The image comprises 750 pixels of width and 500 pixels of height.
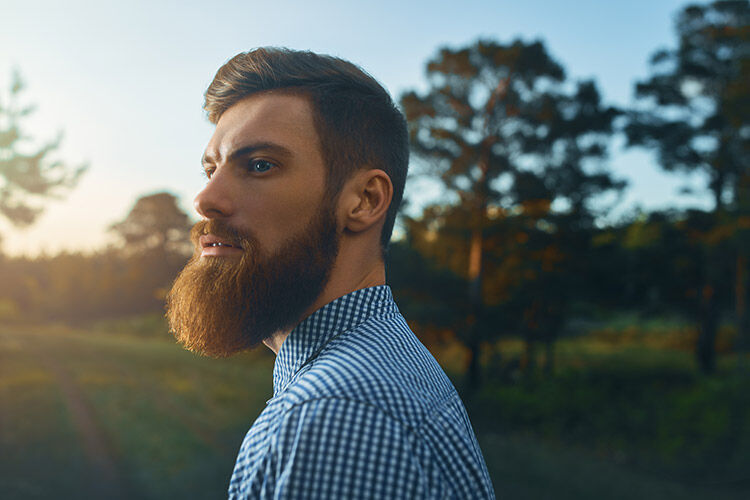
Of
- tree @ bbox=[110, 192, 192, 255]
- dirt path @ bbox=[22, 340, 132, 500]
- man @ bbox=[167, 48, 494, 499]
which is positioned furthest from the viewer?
tree @ bbox=[110, 192, 192, 255]

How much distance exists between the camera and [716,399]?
34.6ft

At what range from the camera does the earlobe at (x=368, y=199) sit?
1.25 metres

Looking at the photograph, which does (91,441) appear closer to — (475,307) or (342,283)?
(342,283)

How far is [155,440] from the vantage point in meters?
8.00

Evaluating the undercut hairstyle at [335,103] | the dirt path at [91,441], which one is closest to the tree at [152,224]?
the dirt path at [91,441]

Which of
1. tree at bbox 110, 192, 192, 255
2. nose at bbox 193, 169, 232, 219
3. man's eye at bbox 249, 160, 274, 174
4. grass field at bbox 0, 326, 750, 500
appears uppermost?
tree at bbox 110, 192, 192, 255

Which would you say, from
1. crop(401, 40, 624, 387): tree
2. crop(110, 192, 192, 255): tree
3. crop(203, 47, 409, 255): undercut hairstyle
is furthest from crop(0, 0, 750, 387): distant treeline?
crop(110, 192, 192, 255): tree

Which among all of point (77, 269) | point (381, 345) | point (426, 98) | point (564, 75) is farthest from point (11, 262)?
point (381, 345)

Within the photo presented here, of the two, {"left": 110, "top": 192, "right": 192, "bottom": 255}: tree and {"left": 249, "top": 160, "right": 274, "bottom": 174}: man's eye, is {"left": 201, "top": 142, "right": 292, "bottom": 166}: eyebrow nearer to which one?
{"left": 249, "top": 160, "right": 274, "bottom": 174}: man's eye

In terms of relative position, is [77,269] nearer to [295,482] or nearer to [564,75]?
[564,75]

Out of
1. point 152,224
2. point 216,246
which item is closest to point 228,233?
point 216,246

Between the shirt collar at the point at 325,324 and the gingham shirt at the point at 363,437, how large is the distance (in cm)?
8

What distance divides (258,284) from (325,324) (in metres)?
0.18

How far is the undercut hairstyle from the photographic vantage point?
49.9 inches
